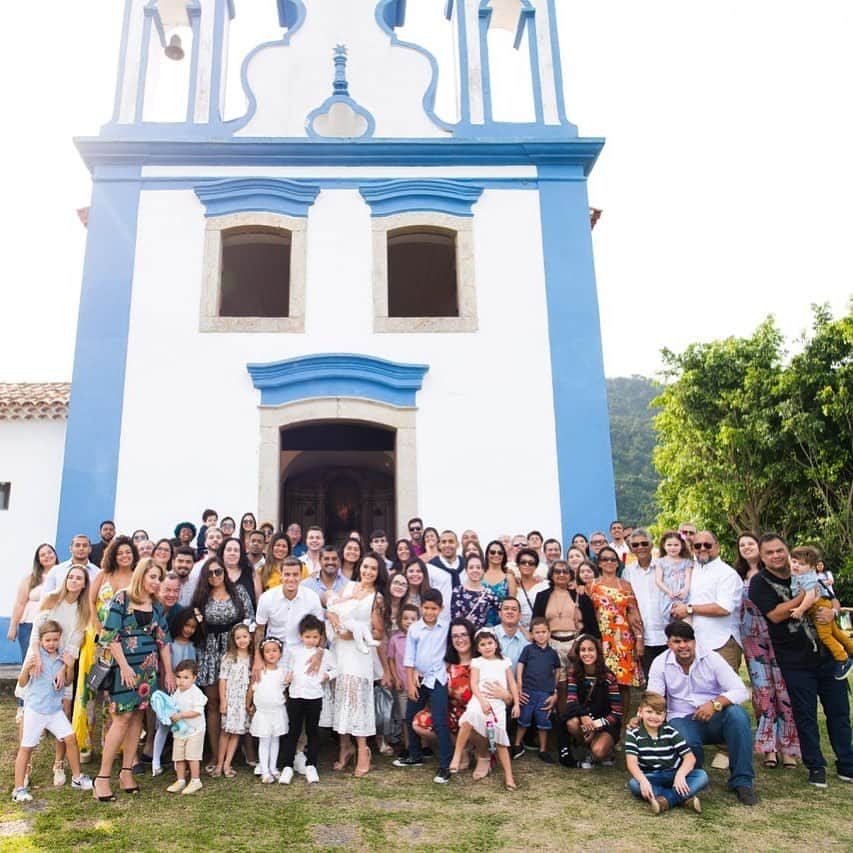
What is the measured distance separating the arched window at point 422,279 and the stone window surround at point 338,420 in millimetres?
3338

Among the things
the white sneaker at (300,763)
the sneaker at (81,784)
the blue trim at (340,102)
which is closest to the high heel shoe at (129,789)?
the sneaker at (81,784)

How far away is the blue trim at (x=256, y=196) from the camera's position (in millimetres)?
8531

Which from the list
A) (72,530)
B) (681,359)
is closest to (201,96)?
(72,530)

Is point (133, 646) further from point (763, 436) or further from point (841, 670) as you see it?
point (763, 436)

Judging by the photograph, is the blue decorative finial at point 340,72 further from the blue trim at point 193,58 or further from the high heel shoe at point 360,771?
the high heel shoe at point 360,771

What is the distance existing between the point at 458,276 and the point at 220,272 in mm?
2692

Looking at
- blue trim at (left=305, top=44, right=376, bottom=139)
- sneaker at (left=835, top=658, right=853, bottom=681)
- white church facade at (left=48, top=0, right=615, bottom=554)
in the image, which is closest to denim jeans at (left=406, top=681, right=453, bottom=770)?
sneaker at (left=835, top=658, right=853, bottom=681)

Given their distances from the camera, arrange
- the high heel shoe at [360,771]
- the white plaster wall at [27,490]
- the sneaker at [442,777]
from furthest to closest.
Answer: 1. the white plaster wall at [27,490]
2. the high heel shoe at [360,771]
3. the sneaker at [442,777]

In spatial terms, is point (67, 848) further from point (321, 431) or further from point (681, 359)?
point (681, 359)

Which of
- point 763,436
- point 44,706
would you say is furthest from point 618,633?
point 763,436

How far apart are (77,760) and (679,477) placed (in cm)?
1574

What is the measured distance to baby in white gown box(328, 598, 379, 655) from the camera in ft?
16.0

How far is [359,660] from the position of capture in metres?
4.89

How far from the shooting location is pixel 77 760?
14.3ft
